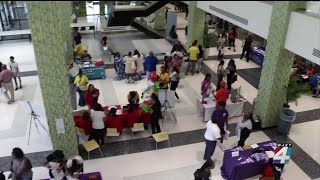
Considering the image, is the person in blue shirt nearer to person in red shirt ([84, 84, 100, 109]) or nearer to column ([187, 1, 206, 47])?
person in red shirt ([84, 84, 100, 109])

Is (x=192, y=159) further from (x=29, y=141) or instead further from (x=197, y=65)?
(x=197, y=65)

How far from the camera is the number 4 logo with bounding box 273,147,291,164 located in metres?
6.91

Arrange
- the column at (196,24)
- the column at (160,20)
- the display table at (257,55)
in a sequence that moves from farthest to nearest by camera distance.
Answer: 1. the column at (160,20)
2. the display table at (257,55)
3. the column at (196,24)

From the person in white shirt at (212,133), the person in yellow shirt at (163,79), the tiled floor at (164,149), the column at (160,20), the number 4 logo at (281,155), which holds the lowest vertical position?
the tiled floor at (164,149)

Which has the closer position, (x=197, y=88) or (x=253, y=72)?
(x=197, y=88)

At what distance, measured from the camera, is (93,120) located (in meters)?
7.77

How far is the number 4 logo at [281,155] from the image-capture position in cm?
691

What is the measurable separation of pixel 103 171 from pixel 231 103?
177 inches

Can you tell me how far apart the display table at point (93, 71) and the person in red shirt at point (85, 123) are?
445 cm

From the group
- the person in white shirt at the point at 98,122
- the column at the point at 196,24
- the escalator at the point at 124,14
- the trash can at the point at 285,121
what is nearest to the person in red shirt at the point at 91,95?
the person in white shirt at the point at 98,122

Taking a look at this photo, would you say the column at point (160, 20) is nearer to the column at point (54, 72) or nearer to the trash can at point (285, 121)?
the trash can at point (285, 121)

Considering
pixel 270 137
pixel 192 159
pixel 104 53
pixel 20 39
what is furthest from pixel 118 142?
pixel 20 39

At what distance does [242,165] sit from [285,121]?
2.62 metres

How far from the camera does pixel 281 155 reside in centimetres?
694
